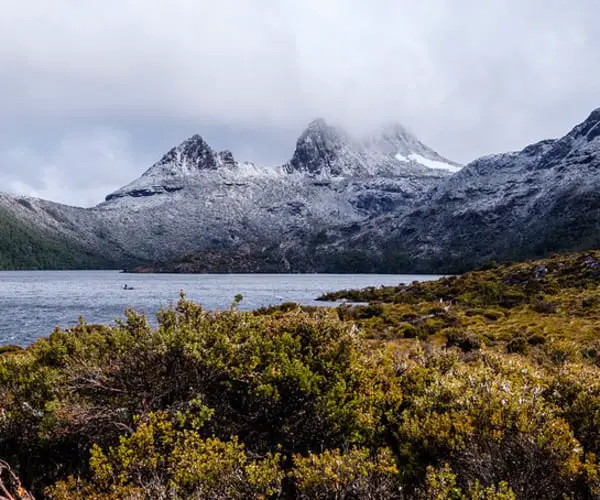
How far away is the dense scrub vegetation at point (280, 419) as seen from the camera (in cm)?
858

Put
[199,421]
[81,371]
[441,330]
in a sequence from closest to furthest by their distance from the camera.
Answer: [199,421]
[81,371]
[441,330]

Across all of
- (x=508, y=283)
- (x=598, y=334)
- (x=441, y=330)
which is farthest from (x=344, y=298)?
(x=598, y=334)

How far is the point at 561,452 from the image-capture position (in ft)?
28.5

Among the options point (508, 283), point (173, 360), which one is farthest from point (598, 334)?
point (508, 283)

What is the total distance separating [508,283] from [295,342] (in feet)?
219

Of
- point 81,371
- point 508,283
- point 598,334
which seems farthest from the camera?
point 508,283

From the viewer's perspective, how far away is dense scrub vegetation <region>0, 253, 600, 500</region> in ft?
28.1

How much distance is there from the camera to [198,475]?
8.36 meters

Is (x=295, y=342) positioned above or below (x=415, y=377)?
above

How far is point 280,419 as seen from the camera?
448 inches

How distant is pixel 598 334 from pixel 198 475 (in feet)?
107

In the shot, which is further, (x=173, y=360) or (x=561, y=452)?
(x=173, y=360)

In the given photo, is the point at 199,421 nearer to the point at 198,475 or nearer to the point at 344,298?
the point at 198,475

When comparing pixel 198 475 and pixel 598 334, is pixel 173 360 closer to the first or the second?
pixel 198 475
